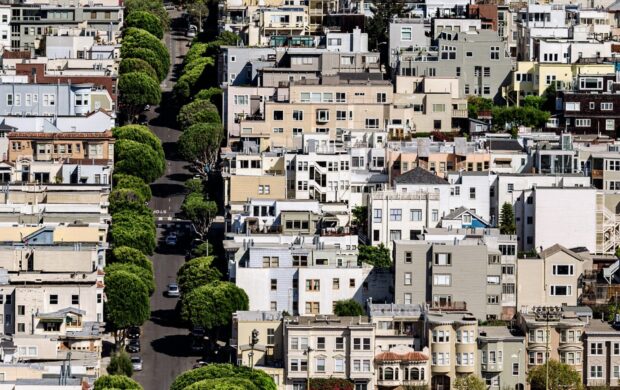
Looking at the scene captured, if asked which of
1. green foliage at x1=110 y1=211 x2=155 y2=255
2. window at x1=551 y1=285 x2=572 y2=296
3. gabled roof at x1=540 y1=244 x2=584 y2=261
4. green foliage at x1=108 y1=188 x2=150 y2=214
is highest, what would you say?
green foliage at x1=108 y1=188 x2=150 y2=214

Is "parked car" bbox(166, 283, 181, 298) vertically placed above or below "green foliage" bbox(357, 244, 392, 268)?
below

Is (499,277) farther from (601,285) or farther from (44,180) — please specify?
(44,180)

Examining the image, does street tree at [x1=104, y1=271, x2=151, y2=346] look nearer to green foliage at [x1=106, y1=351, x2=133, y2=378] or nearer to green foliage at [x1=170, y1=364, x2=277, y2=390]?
green foliage at [x1=106, y1=351, x2=133, y2=378]

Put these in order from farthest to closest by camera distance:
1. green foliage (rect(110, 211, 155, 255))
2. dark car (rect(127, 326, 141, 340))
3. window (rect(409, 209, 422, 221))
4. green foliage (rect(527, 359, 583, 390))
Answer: green foliage (rect(110, 211, 155, 255)) < window (rect(409, 209, 422, 221)) < dark car (rect(127, 326, 141, 340)) < green foliage (rect(527, 359, 583, 390))

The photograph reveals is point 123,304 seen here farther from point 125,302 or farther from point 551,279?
point 551,279

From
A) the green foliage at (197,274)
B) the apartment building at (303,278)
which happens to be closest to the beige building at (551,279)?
the apartment building at (303,278)

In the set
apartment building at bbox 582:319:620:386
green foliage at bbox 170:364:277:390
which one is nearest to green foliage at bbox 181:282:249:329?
green foliage at bbox 170:364:277:390

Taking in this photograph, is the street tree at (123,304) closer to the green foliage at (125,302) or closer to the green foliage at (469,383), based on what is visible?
the green foliage at (125,302)
